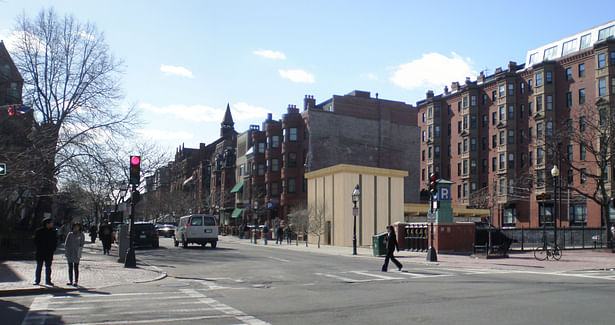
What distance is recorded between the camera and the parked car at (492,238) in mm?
29180

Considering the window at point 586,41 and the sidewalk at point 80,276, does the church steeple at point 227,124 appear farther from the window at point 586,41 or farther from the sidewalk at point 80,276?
the sidewalk at point 80,276

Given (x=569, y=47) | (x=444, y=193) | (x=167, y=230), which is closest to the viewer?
(x=444, y=193)

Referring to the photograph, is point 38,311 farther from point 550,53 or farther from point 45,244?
point 550,53

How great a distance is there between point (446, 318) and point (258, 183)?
63358mm

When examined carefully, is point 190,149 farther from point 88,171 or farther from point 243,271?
point 243,271

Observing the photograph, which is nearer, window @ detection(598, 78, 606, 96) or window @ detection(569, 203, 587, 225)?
window @ detection(598, 78, 606, 96)

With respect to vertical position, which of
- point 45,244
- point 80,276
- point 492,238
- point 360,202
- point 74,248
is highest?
point 360,202

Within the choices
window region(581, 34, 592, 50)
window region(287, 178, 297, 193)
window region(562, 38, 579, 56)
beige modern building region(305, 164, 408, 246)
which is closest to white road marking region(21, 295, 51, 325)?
beige modern building region(305, 164, 408, 246)

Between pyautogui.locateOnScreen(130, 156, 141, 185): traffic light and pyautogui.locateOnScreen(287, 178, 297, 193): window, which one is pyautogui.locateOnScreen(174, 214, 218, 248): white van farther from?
pyautogui.locateOnScreen(287, 178, 297, 193): window

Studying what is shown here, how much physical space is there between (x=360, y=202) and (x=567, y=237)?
1445 centimetres

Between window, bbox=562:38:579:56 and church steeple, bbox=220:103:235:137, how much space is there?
7896cm

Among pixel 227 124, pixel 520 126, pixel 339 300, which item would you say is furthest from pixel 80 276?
pixel 227 124

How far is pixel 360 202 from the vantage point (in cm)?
4047

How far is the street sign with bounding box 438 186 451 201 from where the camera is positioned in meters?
30.1
